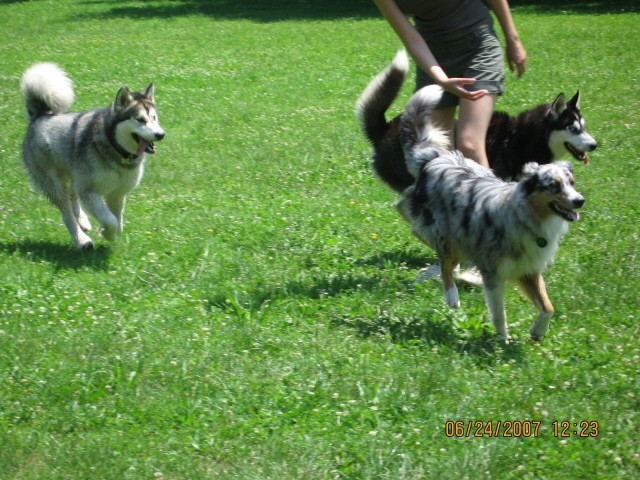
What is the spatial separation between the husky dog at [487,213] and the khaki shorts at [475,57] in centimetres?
28

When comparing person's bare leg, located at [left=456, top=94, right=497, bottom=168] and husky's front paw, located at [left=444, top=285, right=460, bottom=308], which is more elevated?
person's bare leg, located at [left=456, top=94, right=497, bottom=168]

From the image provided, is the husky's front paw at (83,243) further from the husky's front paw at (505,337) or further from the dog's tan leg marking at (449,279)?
the husky's front paw at (505,337)

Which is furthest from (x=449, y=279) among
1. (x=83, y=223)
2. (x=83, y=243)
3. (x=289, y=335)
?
(x=83, y=223)

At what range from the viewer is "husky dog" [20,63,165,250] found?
6934mm

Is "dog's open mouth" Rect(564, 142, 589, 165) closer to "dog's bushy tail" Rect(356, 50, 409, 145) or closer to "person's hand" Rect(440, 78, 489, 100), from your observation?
"dog's bushy tail" Rect(356, 50, 409, 145)

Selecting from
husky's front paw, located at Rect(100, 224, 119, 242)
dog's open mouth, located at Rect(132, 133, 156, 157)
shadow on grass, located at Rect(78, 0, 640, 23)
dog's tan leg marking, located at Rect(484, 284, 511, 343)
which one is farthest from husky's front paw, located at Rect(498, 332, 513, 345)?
shadow on grass, located at Rect(78, 0, 640, 23)

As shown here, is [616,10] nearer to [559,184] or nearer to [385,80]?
[385,80]

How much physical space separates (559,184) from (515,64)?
1.82 m

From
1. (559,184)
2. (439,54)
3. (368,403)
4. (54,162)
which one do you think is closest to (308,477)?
(368,403)

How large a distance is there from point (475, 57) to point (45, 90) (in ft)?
12.5

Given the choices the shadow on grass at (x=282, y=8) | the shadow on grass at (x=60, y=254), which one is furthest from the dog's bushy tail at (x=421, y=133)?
the shadow on grass at (x=282, y=8)

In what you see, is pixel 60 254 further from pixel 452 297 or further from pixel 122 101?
pixel 452 297

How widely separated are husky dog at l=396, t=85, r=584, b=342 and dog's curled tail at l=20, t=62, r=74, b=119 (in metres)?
3.35

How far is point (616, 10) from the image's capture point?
22078 millimetres
